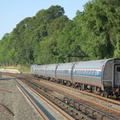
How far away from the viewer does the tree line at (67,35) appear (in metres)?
43.2

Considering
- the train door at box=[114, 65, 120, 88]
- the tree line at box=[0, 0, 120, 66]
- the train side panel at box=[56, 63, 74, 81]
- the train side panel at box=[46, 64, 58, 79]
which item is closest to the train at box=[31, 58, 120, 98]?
the train door at box=[114, 65, 120, 88]

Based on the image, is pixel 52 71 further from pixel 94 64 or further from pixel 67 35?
pixel 67 35

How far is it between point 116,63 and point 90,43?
27800mm

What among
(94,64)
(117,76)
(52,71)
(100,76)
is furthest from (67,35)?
(117,76)

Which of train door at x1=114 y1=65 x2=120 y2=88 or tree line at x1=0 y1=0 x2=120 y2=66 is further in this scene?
tree line at x1=0 y1=0 x2=120 y2=66

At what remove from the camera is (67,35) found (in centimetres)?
7406

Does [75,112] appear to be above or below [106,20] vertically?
below

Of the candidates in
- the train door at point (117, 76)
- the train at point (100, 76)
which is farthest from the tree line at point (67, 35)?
the train door at point (117, 76)

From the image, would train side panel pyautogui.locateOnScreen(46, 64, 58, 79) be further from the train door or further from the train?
the train door

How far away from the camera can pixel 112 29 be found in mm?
42625

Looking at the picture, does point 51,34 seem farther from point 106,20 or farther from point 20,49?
point 106,20

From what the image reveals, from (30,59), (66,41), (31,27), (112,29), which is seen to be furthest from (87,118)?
(31,27)

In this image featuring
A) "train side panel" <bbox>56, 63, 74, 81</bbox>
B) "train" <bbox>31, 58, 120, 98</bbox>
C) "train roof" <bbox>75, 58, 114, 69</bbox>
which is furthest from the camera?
"train side panel" <bbox>56, 63, 74, 81</bbox>

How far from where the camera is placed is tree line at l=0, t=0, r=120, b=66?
43.2m
